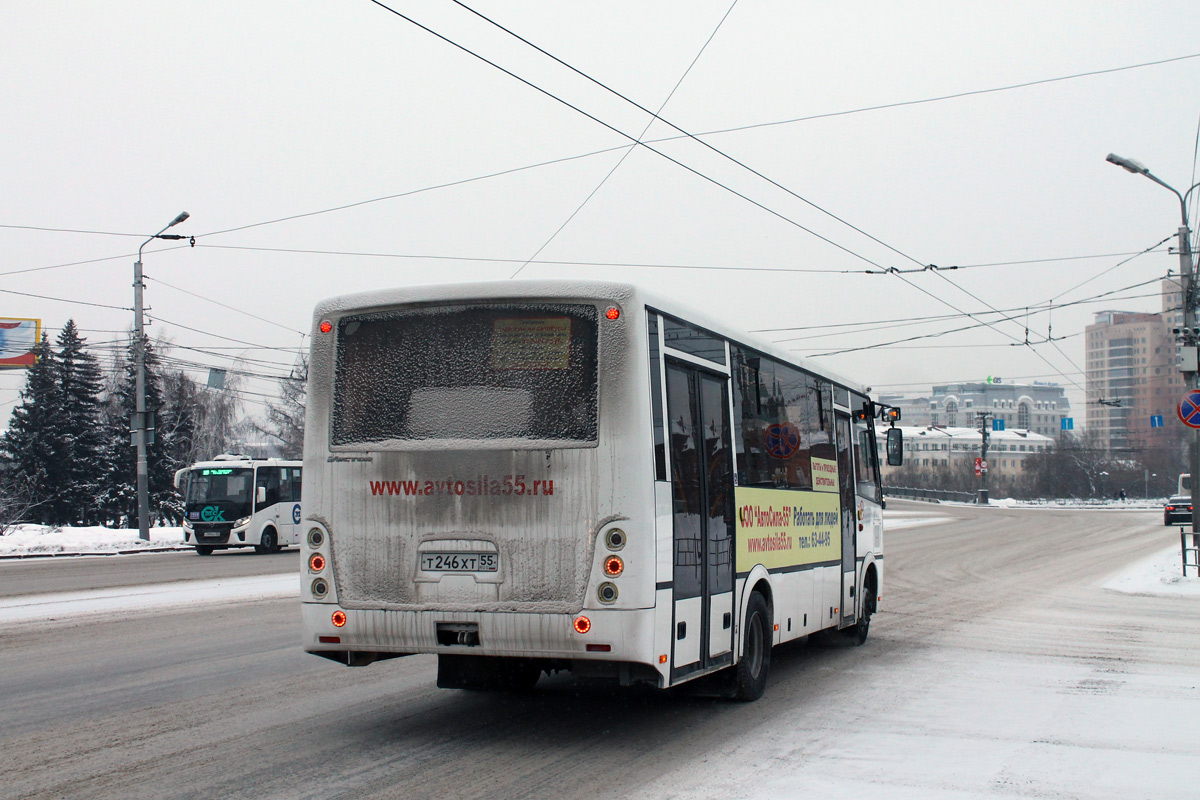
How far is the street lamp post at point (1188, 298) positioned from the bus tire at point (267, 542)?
78.9ft

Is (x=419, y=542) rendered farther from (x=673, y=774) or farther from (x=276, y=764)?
(x=673, y=774)

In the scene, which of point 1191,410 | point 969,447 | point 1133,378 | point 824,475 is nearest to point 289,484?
point 1191,410

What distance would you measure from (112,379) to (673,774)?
247ft

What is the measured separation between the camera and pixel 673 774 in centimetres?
649

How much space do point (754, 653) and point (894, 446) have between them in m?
5.74

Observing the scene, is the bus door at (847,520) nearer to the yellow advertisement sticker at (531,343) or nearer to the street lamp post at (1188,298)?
the yellow advertisement sticker at (531,343)

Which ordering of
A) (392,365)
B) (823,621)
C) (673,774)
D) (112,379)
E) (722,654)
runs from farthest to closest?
1. (112,379)
2. (823,621)
3. (722,654)
4. (392,365)
5. (673,774)

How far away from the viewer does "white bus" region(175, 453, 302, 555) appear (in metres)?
32.4

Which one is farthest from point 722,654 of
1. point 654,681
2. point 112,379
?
point 112,379

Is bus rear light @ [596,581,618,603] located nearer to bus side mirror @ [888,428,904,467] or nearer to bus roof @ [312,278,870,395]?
bus roof @ [312,278,870,395]

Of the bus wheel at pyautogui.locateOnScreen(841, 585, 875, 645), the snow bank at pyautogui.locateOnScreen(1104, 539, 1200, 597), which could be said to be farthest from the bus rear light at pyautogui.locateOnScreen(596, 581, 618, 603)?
the snow bank at pyautogui.locateOnScreen(1104, 539, 1200, 597)

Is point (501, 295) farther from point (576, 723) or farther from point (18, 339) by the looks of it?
point (18, 339)

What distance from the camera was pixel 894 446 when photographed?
45.6 feet

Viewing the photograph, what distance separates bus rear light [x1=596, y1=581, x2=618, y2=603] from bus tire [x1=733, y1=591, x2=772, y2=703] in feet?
6.62
